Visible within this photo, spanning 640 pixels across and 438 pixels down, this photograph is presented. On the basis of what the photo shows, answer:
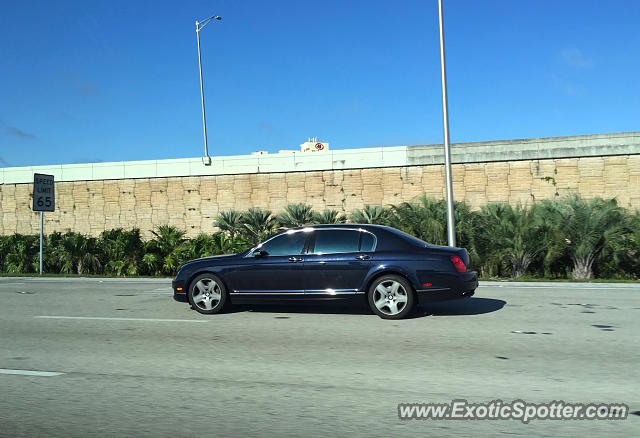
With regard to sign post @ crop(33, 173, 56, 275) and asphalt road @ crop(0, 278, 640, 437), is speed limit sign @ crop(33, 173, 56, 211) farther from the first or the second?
asphalt road @ crop(0, 278, 640, 437)

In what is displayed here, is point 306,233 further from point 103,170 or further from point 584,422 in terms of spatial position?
point 103,170

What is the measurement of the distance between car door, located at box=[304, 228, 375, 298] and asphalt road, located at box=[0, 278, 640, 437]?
0.57 metres

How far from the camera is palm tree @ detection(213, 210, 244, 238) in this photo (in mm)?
23531

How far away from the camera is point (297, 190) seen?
25.7 meters

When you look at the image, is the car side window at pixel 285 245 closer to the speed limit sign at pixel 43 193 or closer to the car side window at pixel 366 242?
the car side window at pixel 366 242

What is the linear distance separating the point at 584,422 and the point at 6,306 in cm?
1164

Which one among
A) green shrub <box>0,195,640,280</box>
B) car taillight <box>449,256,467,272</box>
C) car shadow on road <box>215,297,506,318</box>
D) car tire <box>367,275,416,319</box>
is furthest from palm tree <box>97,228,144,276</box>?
car taillight <box>449,256,467,272</box>

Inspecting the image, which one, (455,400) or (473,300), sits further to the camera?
(473,300)

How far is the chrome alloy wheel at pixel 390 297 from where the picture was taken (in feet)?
32.3

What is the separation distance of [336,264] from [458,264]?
78.7 inches

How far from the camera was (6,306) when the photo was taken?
12625 millimetres

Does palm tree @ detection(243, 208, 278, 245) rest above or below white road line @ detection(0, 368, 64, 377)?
above

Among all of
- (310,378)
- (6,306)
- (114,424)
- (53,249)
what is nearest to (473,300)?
(310,378)

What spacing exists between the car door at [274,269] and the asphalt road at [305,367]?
1.65 feet
